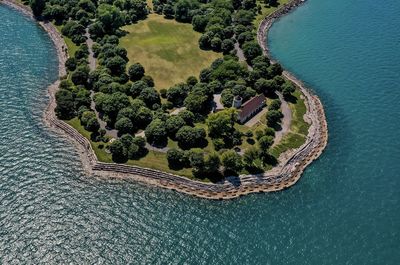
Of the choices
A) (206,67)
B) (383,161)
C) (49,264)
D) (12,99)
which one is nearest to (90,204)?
(49,264)

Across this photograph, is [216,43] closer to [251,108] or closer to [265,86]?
[265,86]

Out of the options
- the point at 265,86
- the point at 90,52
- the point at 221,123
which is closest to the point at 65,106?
the point at 90,52

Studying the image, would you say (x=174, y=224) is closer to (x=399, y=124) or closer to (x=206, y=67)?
(x=206, y=67)

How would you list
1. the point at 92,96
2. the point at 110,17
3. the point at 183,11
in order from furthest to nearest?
the point at 183,11
the point at 110,17
the point at 92,96

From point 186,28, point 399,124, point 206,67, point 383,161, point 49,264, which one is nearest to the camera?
point 49,264

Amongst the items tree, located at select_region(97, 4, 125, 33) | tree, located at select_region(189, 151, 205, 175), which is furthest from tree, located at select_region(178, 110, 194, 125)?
tree, located at select_region(97, 4, 125, 33)

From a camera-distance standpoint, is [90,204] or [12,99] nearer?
[90,204]

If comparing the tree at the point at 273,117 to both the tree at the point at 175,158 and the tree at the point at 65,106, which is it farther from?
the tree at the point at 65,106
